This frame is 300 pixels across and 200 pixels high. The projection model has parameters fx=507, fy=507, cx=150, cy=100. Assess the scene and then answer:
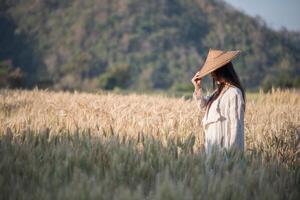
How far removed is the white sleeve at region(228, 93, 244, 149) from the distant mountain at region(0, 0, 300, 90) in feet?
152

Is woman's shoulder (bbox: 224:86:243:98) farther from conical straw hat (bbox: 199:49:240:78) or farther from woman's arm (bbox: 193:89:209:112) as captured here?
woman's arm (bbox: 193:89:209:112)

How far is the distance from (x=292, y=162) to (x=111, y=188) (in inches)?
91.0

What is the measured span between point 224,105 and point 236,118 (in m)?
0.17

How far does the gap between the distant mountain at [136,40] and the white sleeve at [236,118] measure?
46423 millimetres

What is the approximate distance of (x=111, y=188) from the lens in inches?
133

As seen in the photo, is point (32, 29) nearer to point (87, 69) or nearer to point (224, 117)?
point (87, 69)

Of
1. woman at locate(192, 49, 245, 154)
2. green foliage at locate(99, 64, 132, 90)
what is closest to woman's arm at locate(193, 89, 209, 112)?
woman at locate(192, 49, 245, 154)

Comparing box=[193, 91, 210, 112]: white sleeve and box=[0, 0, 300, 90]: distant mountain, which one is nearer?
box=[193, 91, 210, 112]: white sleeve

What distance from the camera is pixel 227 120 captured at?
4.84m

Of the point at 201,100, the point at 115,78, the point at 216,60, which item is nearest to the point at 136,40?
the point at 115,78

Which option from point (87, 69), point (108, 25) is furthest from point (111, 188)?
point (108, 25)

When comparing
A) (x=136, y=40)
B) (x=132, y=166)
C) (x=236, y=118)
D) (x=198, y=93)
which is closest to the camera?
(x=132, y=166)

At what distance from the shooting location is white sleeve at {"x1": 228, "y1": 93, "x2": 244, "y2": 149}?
4.74m

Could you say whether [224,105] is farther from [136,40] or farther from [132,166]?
[136,40]
